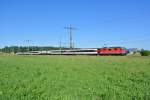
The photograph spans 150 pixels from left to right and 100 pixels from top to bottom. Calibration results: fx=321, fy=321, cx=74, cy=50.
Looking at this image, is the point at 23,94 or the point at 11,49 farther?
the point at 11,49

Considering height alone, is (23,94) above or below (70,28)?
below

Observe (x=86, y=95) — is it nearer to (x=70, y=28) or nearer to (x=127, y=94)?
(x=127, y=94)

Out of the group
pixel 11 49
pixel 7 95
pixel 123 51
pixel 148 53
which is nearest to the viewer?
pixel 7 95

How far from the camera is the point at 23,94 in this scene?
37.3 ft

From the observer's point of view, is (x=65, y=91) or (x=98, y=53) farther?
(x=98, y=53)

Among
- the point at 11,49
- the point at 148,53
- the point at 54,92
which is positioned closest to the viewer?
the point at 54,92

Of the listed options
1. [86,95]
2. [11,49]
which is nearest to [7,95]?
[86,95]

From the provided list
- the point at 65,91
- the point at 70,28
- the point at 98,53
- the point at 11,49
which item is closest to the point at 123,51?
the point at 98,53

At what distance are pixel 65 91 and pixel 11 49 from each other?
176 m

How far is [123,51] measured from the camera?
9869cm

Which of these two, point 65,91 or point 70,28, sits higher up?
point 70,28

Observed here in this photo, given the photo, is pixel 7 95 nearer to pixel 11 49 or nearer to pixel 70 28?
pixel 70 28

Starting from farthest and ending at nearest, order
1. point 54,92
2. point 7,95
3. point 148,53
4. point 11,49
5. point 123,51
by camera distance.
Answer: point 11,49
point 123,51
point 148,53
point 54,92
point 7,95

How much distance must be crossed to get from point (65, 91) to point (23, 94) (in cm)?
170
